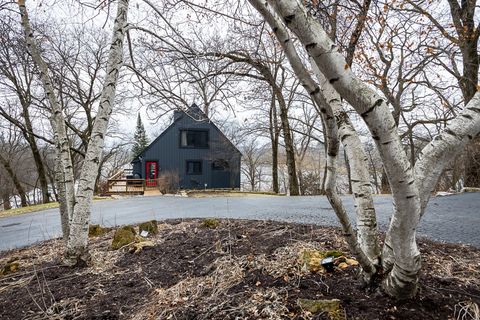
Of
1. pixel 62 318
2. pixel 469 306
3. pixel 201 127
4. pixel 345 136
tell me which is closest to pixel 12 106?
pixel 201 127

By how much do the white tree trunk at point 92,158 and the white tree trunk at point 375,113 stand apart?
7.38ft

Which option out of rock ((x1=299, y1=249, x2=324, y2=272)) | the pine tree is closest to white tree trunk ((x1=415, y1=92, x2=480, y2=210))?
rock ((x1=299, y1=249, x2=324, y2=272))

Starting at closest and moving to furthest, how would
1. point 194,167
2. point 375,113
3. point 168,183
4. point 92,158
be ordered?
point 375,113
point 92,158
point 168,183
point 194,167

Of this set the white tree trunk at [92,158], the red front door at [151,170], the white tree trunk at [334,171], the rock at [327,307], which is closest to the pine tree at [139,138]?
the red front door at [151,170]

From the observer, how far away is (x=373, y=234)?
69.2 inches

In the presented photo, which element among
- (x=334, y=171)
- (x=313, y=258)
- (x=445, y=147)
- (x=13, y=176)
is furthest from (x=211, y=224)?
(x=13, y=176)

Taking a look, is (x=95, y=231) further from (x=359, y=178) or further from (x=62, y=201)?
(x=359, y=178)

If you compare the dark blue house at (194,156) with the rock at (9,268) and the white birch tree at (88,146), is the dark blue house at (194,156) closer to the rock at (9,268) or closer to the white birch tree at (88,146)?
the white birch tree at (88,146)

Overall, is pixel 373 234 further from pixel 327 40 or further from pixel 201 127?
pixel 201 127

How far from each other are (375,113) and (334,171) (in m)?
0.46

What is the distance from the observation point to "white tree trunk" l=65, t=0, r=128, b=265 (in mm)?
2645

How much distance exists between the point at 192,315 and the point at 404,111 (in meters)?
12.7

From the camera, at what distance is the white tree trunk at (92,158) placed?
2.64m

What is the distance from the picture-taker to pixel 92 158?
107 inches
